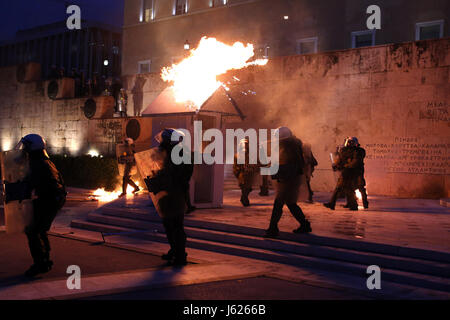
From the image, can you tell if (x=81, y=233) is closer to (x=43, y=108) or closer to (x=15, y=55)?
(x=43, y=108)

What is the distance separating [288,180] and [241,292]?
2779mm

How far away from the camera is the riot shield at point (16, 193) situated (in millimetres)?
6215

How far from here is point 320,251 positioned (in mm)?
7457

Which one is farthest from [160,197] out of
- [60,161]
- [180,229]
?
[60,161]

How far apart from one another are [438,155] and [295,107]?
5.12 m

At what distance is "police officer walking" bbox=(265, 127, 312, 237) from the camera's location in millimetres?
7942

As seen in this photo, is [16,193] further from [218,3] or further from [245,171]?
[218,3]

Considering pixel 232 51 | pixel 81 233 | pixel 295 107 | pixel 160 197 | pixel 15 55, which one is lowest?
pixel 81 233

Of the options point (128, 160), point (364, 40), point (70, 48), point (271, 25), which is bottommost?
point (128, 160)

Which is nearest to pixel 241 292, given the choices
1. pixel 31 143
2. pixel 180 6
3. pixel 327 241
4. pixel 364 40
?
pixel 327 241

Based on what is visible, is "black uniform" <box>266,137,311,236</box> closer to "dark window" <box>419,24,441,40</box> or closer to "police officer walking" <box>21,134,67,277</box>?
"police officer walking" <box>21,134,67,277</box>

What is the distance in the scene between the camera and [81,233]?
9.95 metres

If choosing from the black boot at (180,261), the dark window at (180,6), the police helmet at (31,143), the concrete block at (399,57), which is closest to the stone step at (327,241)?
the black boot at (180,261)

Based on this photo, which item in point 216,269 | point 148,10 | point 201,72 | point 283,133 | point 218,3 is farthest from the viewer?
point 148,10
